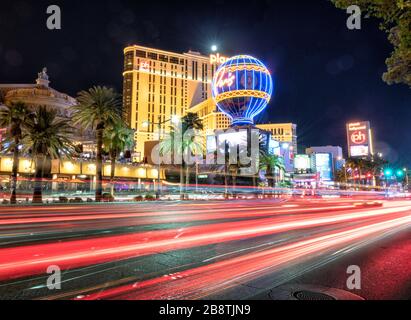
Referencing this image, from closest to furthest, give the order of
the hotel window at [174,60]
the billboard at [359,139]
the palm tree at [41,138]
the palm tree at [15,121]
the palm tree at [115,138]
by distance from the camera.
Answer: the palm tree at [15,121] → the palm tree at [41,138] → the palm tree at [115,138] → the billboard at [359,139] → the hotel window at [174,60]

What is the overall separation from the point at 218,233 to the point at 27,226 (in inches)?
291

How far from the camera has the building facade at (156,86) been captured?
15112 cm

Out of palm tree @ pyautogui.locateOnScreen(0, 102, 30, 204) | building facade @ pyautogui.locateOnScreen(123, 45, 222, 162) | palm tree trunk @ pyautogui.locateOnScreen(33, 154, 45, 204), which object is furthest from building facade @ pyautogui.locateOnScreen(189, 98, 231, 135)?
palm tree @ pyautogui.locateOnScreen(0, 102, 30, 204)

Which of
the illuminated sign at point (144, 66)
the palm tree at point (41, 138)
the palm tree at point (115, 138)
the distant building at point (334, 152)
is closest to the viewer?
the palm tree at point (41, 138)

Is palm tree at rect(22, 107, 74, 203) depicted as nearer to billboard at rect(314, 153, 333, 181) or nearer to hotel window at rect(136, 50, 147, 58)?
billboard at rect(314, 153, 333, 181)

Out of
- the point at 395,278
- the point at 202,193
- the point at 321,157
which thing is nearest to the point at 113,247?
the point at 395,278

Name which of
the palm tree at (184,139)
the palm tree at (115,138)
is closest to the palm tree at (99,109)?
the palm tree at (115,138)

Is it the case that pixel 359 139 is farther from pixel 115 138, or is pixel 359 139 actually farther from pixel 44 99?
pixel 44 99

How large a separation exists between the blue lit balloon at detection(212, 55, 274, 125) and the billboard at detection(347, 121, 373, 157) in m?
36.5

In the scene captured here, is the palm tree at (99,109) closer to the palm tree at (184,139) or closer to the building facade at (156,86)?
the palm tree at (184,139)

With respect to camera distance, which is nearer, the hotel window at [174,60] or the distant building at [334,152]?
the distant building at [334,152]

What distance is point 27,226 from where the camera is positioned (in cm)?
1205

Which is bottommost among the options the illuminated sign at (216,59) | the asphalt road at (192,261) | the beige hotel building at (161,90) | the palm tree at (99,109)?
the asphalt road at (192,261)
